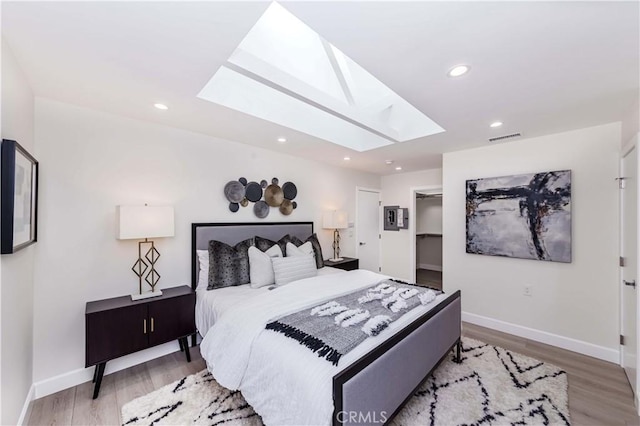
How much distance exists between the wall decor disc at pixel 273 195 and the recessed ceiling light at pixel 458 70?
2498 millimetres

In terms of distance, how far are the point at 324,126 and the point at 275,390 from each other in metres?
2.76

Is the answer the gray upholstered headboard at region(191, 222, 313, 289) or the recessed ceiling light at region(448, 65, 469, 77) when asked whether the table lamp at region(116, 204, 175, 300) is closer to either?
the gray upholstered headboard at region(191, 222, 313, 289)

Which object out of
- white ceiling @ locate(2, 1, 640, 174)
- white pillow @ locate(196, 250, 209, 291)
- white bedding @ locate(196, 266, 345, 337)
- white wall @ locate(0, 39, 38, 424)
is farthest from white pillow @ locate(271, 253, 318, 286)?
white wall @ locate(0, 39, 38, 424)

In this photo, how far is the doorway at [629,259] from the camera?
2.16m

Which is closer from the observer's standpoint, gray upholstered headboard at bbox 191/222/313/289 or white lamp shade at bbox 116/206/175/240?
white lamp shade at bbox 116/206/175/240

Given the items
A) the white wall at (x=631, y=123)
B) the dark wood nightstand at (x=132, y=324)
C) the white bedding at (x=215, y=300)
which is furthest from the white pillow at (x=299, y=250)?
the white wall at (x=631, y=123)

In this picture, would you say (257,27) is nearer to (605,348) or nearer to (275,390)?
(275,390)

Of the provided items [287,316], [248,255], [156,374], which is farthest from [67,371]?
[287,316]

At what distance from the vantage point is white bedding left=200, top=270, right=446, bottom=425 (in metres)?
1.35

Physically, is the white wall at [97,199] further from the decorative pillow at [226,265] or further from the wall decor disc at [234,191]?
the decorative pillow at [226,265]

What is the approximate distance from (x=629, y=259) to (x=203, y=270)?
4.11m

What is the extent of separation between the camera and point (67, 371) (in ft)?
7.27

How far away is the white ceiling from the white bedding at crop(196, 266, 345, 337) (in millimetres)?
1738

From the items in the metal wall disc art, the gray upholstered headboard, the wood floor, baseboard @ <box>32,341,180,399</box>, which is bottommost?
the wood floor
